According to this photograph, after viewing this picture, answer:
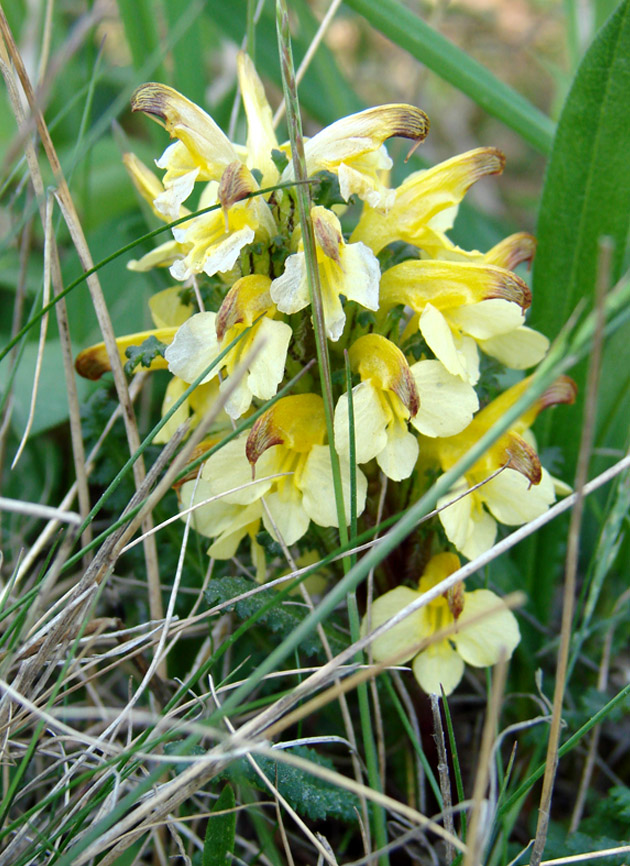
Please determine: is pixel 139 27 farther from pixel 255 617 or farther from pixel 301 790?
pixel 301 790

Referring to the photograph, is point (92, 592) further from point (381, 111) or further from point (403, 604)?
point (381, 111)

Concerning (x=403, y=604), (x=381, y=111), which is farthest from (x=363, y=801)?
(x=381, y=111)

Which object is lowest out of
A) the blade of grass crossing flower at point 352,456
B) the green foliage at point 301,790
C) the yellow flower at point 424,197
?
the green foliage at point 301,790

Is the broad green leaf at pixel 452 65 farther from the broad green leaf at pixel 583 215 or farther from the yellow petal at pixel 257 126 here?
the yellow petal at pixel 257 126

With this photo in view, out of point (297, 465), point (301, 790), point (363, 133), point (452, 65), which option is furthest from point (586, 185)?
point (301, 790)

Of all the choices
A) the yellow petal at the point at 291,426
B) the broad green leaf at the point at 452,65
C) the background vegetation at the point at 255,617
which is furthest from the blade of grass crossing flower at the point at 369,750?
the broad green leaf at the point at 452,65

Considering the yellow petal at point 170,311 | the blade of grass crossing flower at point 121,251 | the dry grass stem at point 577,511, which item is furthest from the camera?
the yellow petal at point 170,311

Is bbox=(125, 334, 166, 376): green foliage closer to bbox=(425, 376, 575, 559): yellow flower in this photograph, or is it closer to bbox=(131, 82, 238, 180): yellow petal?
bbox=(131, 82, 238, 180): yellow petal
